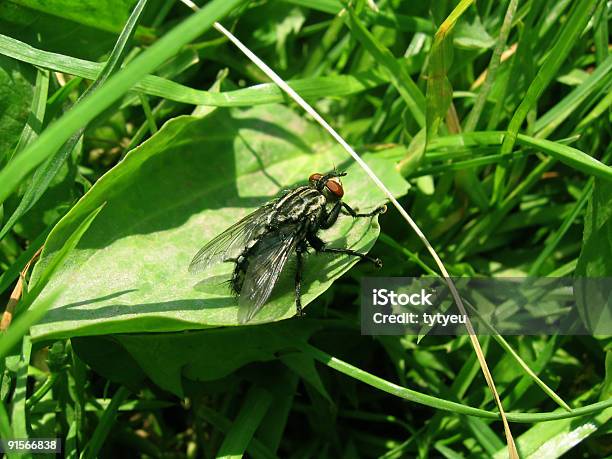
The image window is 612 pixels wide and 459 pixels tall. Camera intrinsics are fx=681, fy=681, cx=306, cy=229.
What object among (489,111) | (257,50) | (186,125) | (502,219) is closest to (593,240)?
(502,219)

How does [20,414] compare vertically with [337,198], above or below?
below

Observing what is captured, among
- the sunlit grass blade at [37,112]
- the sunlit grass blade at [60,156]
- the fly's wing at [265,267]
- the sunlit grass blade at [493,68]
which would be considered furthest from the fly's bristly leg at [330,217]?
the sunlit grass blade at [37,112]

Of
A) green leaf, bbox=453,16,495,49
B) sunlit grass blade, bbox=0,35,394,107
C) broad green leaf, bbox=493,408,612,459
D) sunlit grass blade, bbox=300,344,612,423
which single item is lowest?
broad green leaf, bbox=493,408,612,459

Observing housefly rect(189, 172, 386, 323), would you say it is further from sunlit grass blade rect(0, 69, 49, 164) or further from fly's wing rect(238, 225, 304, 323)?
sunlit grass blade rect(0, 69, 49, 164)

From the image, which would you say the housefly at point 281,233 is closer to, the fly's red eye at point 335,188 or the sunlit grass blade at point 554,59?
the fly's red eye at point 335,188

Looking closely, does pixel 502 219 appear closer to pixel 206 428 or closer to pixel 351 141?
pixel 351 141

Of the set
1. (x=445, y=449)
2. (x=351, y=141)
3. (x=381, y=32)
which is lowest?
(x=445, y=449)

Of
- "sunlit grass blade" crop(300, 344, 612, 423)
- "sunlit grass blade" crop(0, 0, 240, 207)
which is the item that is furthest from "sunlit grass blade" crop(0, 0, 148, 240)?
"sunlit grass blade" crop(300, 344, 612, 423)

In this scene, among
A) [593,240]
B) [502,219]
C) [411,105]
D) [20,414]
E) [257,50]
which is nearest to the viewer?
[20,414]
